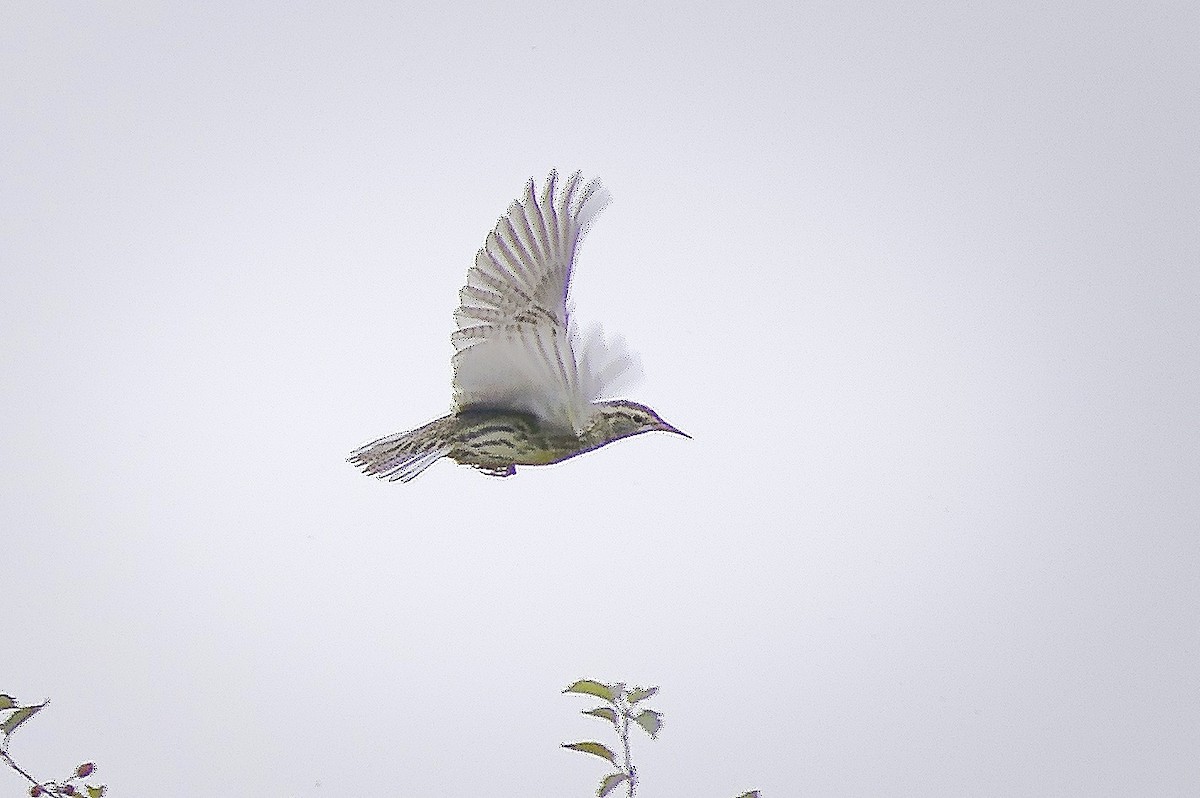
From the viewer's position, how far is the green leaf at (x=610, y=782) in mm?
770


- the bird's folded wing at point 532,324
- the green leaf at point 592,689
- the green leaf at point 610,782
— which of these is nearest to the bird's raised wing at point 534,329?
the bird's folded wing at point 532,324

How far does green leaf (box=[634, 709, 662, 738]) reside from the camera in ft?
2.81

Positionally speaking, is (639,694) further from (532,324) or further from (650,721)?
(532,324)

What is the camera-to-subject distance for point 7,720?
0.88 meters

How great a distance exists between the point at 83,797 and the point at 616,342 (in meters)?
0.52

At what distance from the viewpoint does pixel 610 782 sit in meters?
0.79

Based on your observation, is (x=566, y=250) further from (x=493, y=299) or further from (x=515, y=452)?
(x=515, y=452)

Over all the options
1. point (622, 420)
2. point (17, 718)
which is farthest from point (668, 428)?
point (17, 718)

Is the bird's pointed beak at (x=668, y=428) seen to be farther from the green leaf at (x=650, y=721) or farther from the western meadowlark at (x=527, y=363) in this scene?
the green leaf at (x=650, y=721)

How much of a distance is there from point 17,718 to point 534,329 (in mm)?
491

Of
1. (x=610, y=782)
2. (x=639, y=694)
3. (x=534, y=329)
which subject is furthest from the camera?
(x=534, y=329)

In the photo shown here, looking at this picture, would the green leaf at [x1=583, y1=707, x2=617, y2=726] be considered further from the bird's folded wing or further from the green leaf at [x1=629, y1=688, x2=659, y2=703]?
the bird's folded wing

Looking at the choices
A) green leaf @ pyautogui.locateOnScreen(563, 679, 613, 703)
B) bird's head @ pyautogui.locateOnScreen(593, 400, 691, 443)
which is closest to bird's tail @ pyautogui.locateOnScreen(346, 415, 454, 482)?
bird's head @ pyautogui.locateOnScreen(593, 400, 691, 443)

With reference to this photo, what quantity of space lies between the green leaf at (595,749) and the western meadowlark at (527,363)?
307 millimetres
